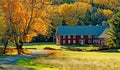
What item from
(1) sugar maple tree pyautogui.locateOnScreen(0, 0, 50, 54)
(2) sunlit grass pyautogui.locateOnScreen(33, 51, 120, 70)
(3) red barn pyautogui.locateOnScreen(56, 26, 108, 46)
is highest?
(1) sugar maple tree pyautogui.locateOnScreen(0, 0, 50, 54)

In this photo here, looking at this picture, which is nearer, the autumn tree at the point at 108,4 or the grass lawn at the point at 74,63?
the grass lawn at the point at 74,63

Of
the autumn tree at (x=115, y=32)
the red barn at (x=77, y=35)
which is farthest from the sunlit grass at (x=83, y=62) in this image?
the red barn at (x=77, y=35)

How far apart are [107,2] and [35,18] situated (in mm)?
122535

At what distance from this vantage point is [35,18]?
69.9 metres

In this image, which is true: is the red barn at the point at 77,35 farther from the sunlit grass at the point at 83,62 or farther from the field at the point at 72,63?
the field at the point at 72,63

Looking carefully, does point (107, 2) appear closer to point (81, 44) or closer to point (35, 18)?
point (81, 44)

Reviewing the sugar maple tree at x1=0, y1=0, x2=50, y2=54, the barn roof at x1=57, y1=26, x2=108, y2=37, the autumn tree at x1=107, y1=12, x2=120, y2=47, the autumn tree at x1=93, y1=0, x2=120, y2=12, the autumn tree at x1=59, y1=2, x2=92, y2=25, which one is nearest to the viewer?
the sugar maple tree at x1=0, y1=0, x2=50, y2=54

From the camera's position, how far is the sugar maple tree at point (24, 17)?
66.9 meters

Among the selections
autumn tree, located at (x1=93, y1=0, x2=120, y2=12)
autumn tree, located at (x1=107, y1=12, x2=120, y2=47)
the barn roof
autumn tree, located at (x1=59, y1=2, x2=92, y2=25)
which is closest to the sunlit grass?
autumn tree, located at (x1=107, y1=12, x2=120, y2=47)

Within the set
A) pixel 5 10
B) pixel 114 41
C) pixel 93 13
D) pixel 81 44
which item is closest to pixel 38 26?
pixel 5 10

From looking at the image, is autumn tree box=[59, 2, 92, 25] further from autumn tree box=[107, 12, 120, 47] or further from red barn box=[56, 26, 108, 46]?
autumn tree box=[107, 12, 120, 47]

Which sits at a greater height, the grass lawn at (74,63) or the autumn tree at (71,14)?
the grass lawn at (74,63)

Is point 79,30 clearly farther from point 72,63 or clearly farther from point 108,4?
point 72,63

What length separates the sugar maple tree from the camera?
66.9m
